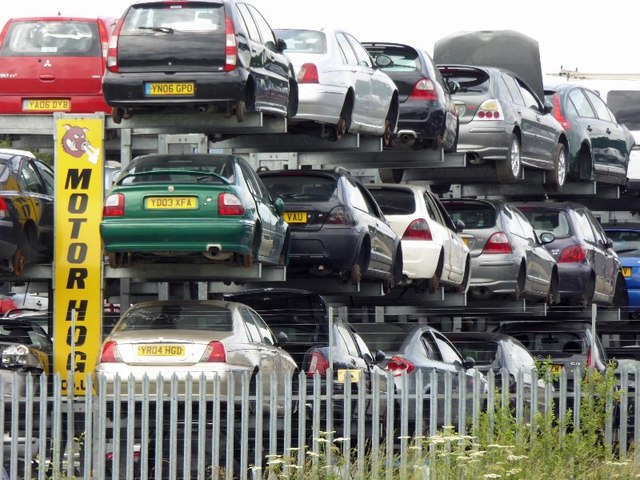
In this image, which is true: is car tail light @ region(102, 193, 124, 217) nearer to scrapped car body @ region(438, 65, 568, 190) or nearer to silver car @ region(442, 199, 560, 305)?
silver car @ region(442, 199, 560, 305)

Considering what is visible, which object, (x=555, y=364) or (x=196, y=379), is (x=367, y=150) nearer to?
(x=555, y=364)

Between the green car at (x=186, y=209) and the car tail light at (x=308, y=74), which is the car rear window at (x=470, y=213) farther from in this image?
the green car at (x=186, y=209)

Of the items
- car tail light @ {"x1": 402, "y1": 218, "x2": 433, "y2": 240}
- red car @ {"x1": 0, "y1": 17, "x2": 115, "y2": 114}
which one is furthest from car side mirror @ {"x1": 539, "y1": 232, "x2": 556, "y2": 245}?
red car @ {"x1": 0, "y1": 17, "x2": 115, "y2": 114}

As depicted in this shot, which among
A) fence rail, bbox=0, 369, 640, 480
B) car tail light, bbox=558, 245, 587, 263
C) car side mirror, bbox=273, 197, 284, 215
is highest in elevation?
car side mirror, bbox=273, 197, 284, 215

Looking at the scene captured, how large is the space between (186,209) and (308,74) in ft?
14.8

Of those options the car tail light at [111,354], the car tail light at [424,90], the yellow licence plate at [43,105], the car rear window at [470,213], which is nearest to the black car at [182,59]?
the yellow licence plate at [43,105]

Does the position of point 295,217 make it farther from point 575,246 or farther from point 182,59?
point 575,246

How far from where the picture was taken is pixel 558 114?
117 ft

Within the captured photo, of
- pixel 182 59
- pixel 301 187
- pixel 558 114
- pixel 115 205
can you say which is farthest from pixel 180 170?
pixel 558 114

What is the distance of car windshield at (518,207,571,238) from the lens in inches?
1304

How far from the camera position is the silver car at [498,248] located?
98.8ft

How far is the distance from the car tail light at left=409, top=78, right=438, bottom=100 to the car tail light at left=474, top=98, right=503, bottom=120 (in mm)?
2172

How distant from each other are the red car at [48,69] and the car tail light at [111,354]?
6.37 meters

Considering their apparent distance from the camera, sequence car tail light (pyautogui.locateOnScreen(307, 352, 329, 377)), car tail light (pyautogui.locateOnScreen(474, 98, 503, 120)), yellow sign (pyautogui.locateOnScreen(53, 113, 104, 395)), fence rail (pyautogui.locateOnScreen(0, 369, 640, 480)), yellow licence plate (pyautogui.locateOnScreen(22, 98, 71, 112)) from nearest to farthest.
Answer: fence rail (pyautogui.locateOnScreen(0, 369, 640, 480))
car tail light (pyautogui.locateOnScreen(307, 352, 329, 377))
yellow sign (pyautogui.locateOnScreen(53, 113, 104, 395))
yellow licence plate (pyautogui.locateOnScreen(22, 98, 71, 112))
car tail light (pyautogui.locateOnScreen(474, 98, 503, 120))
